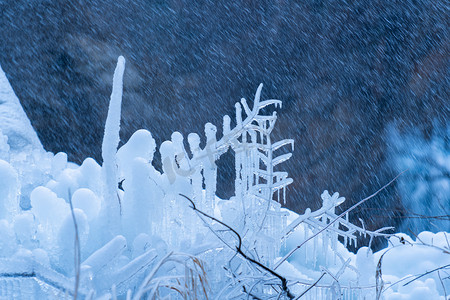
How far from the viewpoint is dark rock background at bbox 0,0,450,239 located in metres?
5.55

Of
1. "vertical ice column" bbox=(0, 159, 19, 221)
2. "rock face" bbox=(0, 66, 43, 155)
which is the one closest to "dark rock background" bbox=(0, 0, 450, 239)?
"rock face" bbox=(0, 66, 43, 155)

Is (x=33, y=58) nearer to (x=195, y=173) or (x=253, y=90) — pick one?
(x=253, y=90)

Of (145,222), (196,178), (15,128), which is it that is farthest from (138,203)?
(15,128)

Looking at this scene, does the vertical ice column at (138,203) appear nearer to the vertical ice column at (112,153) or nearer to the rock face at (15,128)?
the vertical ice column at (112,153)

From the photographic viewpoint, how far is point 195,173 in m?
1.60

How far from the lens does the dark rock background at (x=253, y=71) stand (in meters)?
5.55

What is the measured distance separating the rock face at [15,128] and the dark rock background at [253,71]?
2902 mm

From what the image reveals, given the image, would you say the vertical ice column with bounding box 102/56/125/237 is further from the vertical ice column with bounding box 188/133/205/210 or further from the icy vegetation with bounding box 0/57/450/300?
the vertical ice column with bounding box 188/133/205/210

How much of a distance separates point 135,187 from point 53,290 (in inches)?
14.9

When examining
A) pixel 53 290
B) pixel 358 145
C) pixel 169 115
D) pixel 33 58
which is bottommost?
pixel 53 290

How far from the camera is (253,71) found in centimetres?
623

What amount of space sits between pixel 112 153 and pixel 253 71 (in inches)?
194

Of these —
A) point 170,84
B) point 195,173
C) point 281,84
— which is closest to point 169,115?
point 170,84

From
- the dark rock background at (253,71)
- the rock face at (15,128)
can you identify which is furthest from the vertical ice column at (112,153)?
the dark rock background at (253,71)
